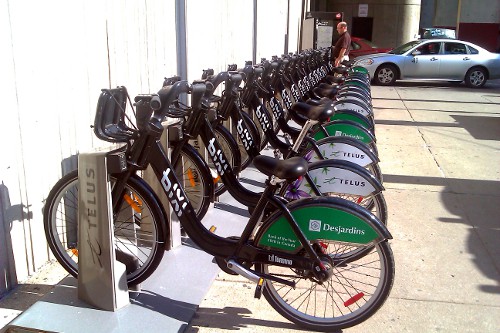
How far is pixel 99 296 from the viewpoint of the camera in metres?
2.99

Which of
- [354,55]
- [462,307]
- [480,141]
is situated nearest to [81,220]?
[462,307]

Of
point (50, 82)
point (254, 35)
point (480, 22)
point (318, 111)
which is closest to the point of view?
point (50, 82)

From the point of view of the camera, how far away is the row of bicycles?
9.31 feet

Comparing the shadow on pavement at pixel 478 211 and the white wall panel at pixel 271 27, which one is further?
the white wall panel at pixel 271 27

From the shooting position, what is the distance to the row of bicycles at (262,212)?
2.84 metres

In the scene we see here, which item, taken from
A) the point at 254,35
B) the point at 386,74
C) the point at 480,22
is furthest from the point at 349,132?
the point at 480,22

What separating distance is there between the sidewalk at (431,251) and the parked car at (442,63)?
7464 millimetres

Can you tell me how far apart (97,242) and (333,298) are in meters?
1.46

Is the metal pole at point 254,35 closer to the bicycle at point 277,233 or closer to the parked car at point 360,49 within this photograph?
the bicycle at point 277,233

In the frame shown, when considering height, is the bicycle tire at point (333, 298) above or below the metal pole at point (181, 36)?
below

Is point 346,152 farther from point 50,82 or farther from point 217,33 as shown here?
point 217,33

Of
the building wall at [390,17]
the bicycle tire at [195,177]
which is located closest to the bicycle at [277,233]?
the bicycle tire at [195,177]

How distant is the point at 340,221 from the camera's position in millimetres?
2826

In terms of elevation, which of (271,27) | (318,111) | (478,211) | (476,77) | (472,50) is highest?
(271,27)
